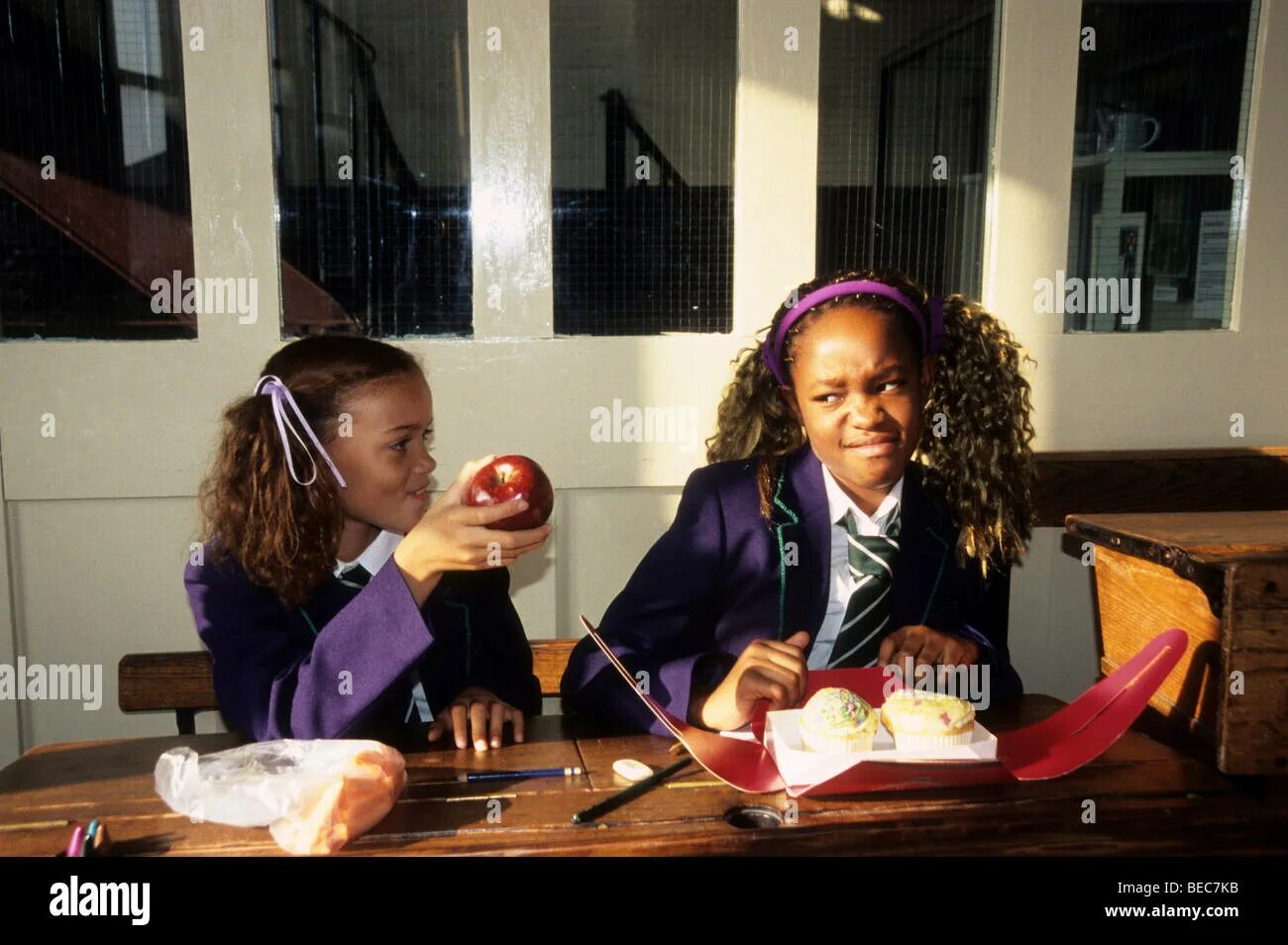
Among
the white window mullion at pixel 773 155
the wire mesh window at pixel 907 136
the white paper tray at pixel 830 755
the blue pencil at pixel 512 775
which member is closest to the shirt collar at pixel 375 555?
the blue pencil at pixel 512 775

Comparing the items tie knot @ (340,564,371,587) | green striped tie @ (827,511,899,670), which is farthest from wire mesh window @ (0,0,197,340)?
green striped tie @ (827,511,899,670)

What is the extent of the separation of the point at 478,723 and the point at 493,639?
0.43 m

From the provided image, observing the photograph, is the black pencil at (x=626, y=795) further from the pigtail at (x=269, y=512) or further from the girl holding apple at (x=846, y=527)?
the pigtail at (x=269, y=512)

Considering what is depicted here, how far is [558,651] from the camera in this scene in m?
2.10

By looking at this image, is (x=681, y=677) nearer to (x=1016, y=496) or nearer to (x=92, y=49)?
(x=1016, y=496)

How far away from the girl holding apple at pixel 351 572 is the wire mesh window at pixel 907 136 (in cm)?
134

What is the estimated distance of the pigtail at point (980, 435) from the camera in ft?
6.28

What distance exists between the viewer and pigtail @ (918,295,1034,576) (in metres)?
1.91

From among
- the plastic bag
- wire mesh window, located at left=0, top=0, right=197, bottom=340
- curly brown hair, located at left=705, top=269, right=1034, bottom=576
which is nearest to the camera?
the plastic bag

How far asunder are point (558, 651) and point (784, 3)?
163 cm

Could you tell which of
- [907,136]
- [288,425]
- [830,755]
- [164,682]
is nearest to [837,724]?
[830,755]

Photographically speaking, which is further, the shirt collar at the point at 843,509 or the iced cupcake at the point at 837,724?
the shirt collar at the point at 843,509

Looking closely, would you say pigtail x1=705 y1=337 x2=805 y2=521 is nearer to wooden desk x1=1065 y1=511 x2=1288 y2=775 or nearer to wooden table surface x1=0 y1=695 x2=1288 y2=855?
wooden desk x1=1065 y1=511 x2=1288 y2=775

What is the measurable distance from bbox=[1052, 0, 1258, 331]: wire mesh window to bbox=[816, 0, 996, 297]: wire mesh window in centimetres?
26
